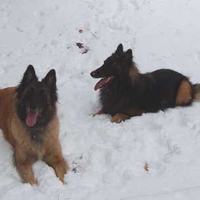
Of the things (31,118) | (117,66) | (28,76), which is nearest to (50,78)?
(28,76)

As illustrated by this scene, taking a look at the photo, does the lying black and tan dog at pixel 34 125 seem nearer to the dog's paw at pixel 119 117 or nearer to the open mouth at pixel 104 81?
the dog's paw at pixel 119 117

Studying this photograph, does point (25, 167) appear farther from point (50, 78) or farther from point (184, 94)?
point (184, 94)

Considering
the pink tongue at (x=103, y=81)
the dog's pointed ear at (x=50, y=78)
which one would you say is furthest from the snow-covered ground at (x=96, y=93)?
the dog's pointed ear at (x=50, y=78)

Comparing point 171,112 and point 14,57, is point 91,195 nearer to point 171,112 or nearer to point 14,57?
point 171,112

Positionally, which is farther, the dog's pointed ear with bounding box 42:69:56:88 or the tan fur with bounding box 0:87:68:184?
the tan fur with bounding box 0:87:68:184

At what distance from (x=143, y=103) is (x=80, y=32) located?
10.8ft

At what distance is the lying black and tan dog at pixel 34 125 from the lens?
16.6 feet

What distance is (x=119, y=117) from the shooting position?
661cm

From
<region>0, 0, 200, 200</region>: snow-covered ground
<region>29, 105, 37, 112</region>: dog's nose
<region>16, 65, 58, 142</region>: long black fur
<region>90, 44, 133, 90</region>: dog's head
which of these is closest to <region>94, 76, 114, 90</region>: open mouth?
<region>90, 44, 133, 90</region>: dog's head

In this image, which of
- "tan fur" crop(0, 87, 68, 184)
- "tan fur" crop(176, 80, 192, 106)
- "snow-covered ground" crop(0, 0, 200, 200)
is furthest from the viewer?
"tan fur" crop(176, 80, 192, 106)

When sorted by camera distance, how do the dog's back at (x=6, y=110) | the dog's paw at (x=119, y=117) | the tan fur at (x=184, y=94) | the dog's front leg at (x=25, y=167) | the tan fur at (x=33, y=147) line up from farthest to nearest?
the tan fur at (x=184, y=94) → the dog's paw at (x=119, y=117) → the dog's back at (x=6, y=110) → the tan fur at (x=33, y=147) → the dog's front leg at (x=25, y=167)

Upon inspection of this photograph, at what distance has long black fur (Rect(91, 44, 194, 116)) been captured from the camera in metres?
6.61

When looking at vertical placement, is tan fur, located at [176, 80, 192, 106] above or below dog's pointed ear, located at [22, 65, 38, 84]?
below

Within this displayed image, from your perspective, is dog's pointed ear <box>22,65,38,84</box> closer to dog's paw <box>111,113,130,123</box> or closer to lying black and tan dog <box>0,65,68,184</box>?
lying black and tan dog <box>0,65,68,184</box>
